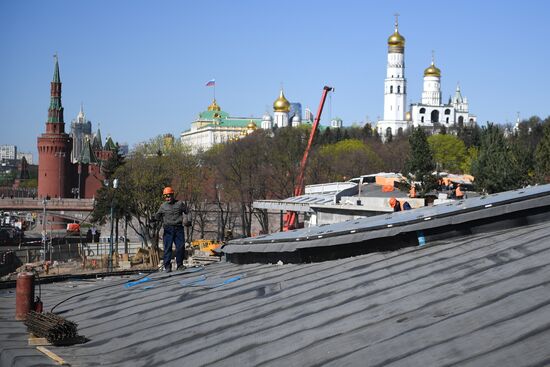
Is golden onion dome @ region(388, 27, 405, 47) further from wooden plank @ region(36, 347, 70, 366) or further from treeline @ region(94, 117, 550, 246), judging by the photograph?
wooden plank @ region(36, 347, 70, 366)

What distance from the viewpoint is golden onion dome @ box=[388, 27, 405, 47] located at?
635ft

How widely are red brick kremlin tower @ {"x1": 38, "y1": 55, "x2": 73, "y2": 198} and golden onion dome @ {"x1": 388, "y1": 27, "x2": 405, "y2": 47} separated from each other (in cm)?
8113

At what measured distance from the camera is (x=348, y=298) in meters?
9.07

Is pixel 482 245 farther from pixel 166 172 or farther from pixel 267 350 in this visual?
pixel 166 172

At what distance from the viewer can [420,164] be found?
211 feet

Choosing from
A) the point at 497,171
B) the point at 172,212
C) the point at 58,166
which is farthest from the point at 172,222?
the point at 58,166

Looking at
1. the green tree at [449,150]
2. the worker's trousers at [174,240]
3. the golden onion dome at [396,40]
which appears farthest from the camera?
the golden onion dome at [396,40]

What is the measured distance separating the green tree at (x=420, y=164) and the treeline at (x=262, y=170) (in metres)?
→ 0.07

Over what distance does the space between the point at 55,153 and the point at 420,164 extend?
254ft

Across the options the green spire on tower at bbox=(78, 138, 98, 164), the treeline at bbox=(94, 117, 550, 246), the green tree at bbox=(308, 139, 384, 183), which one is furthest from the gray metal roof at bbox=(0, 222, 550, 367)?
the green spire on tower at bbox=(78, 138, 98, 164)

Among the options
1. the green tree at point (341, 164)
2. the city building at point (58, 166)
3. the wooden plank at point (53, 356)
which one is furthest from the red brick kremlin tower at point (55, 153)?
the wooden plank at point (53, 356)

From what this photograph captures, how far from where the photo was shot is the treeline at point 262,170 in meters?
60.0

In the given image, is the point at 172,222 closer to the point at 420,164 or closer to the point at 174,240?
the point at 174,240

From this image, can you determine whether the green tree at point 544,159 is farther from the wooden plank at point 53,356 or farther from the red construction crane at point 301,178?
the wooden plank at point 53,356
